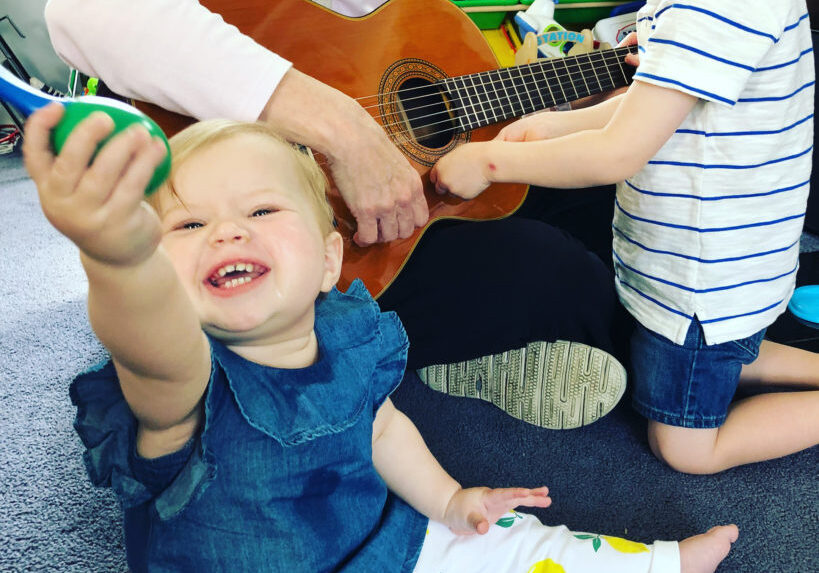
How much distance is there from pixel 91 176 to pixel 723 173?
735mm

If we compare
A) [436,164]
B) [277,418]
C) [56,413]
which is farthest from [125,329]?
[56,413]

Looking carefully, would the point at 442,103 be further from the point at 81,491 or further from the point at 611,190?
the point at 81,491

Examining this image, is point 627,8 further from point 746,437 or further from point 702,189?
point 746,437

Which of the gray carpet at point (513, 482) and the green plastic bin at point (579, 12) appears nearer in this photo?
the gray carpet at point (513, 482)

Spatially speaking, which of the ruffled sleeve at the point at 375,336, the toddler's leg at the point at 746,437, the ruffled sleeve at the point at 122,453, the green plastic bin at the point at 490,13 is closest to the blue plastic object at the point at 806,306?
the toddler's leg at the point at 746,437

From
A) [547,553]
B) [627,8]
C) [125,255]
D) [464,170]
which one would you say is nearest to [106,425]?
[125,255]

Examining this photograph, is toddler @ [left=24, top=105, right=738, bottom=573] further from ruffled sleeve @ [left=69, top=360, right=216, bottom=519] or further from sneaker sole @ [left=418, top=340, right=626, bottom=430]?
sneaker sole @ [left=418, top=340, right=626, bottom=430]

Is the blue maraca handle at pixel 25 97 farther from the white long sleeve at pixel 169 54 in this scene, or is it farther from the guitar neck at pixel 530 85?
the guitar neck at pixel 530 85

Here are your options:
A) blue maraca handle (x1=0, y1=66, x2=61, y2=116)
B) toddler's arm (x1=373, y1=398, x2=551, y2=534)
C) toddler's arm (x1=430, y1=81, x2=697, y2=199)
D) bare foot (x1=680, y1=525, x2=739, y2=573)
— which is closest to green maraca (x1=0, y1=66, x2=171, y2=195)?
blue maraca handle (x1=0, y1=66, x2=61, y2=116)

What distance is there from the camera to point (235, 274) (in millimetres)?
490

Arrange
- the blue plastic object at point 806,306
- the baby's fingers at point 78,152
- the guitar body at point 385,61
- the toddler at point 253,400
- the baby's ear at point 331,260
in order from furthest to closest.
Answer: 1. the blue plastic object at point 806,306
2. the guitar body at point 385,61
3. the baby's ear at point 331,260
4. the toddler at point 253,400
5. the baby's fingers at point 78,152

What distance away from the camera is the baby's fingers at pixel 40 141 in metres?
0.27

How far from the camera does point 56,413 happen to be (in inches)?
39.6

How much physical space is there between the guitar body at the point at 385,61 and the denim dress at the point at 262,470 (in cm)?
26
